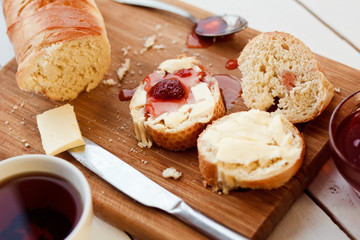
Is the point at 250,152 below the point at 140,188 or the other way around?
the other way around

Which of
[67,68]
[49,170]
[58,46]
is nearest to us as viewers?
[49,170]

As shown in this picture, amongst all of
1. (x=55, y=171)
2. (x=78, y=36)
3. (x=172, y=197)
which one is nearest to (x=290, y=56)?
(x=172, y=197)

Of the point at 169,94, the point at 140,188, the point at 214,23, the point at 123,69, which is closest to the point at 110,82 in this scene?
the point at 123,69

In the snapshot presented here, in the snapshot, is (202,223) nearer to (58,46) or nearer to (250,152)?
(250,152)

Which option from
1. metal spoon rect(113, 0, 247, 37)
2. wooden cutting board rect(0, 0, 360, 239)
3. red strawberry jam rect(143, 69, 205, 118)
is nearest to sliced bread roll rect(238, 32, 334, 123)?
wooden cutting board rect(0, 0, 360, 239)

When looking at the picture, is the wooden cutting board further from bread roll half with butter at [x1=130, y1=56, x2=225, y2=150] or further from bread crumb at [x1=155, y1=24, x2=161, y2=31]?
bread roll half with butter at [x1=130, y1=56, x2=225, y2=150]

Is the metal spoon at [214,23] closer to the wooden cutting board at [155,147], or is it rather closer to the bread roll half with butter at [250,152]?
the wooden cutting board at [155,147]

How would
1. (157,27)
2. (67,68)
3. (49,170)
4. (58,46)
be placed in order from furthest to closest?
(157,27), (67,68), (58,46), (49,170)
